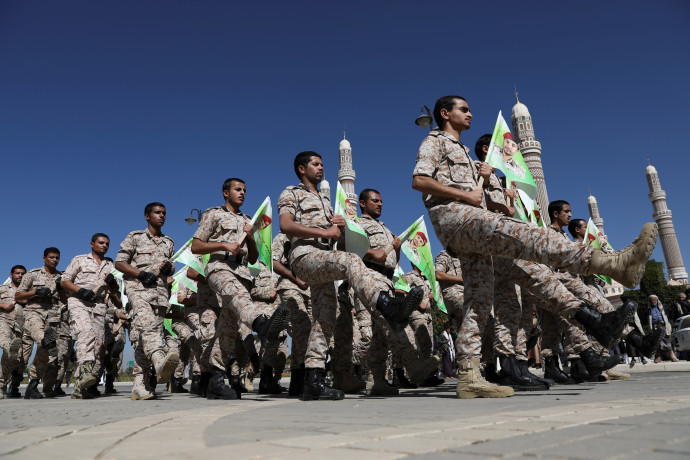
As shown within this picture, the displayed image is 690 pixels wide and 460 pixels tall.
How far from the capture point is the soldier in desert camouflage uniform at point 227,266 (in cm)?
482

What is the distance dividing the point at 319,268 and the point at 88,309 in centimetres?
401

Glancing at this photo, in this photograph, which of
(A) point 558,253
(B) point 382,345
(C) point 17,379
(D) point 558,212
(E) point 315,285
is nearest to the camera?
(A) point 558,253

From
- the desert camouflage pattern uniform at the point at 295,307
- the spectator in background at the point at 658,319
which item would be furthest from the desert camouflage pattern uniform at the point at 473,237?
the spectator in background at the point at 658,319

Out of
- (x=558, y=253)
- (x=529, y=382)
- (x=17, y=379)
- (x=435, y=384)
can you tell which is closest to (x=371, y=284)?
(x=558, y=253)

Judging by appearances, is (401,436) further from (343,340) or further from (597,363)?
(343,340)

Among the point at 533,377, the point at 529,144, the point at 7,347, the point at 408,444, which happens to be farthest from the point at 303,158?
the point at 529,144

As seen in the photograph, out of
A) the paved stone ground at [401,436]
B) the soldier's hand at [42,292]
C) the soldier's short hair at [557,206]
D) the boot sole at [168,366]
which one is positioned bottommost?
the paved stone ground at [401,436]

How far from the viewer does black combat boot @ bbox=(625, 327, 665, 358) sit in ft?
16.1

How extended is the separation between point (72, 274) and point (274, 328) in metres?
4.22

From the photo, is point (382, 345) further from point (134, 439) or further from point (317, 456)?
point (317, 456)

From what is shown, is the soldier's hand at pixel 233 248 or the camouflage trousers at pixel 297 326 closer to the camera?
the soldier's hand at pixel 233 248

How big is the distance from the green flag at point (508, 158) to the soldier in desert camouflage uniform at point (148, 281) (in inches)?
147

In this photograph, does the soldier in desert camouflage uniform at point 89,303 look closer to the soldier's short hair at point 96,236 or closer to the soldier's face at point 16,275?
the soldier's short hair at point 96,236

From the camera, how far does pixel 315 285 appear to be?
4.59 meters
